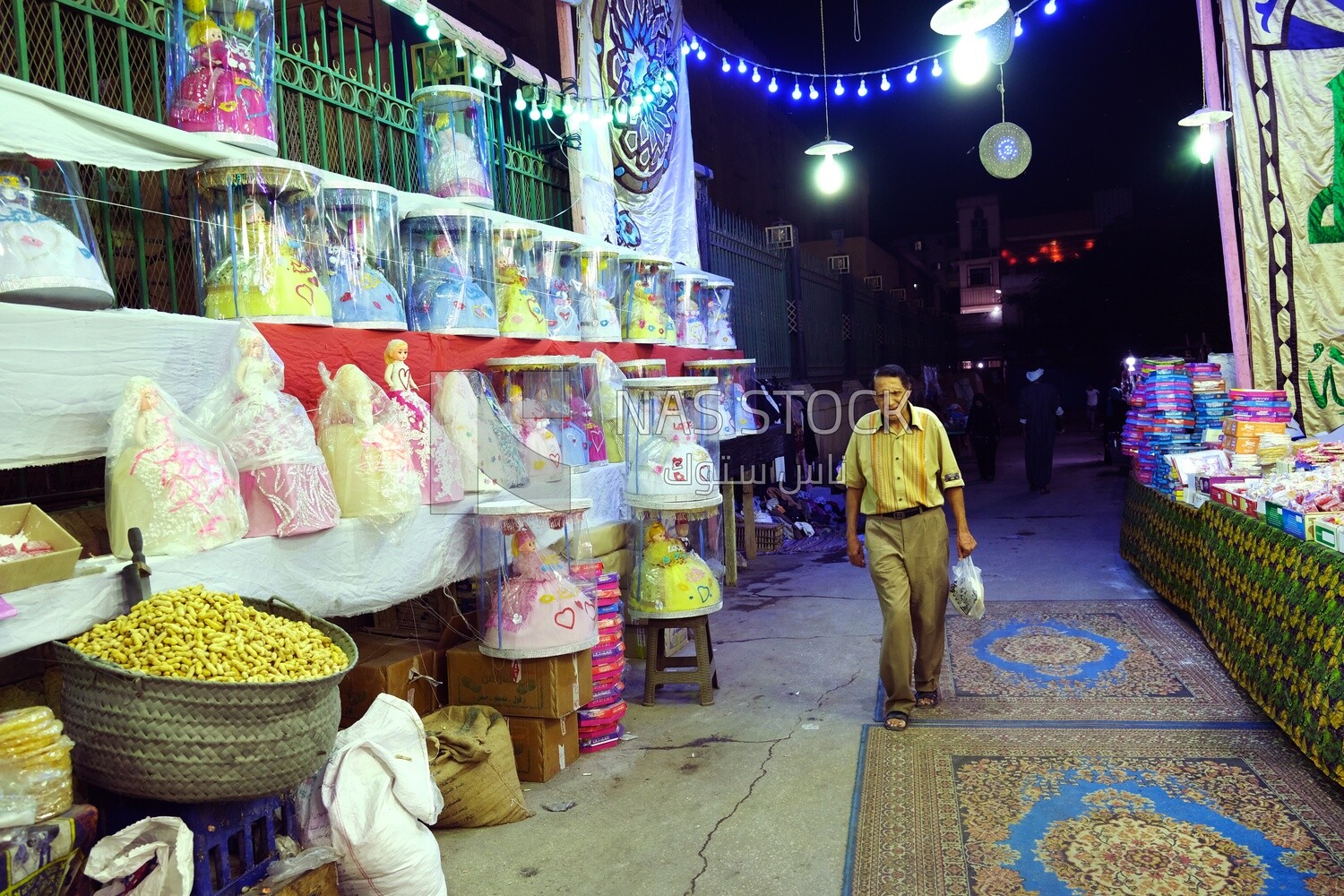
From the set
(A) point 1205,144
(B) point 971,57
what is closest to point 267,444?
(B) point 971,57

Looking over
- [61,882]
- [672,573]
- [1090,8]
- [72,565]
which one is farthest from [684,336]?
[1090,8]

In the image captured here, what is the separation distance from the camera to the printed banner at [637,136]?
7.20 meters

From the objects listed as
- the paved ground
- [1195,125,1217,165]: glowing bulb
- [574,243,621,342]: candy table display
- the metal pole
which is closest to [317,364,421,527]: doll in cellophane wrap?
the paved ground

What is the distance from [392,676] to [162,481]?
4.84 ft

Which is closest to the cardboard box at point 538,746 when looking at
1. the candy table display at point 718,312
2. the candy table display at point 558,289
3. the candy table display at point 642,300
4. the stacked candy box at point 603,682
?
the stacked candy box at point 603,682

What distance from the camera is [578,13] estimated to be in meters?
7.07

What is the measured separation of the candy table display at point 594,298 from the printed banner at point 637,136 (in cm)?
70

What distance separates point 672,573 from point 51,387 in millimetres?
3194

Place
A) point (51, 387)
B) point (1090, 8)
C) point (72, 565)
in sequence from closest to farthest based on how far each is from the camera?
point (72, 565), point (51, 387), point (1090, 8)

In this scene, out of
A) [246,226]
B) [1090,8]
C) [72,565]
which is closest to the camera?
[72,565]

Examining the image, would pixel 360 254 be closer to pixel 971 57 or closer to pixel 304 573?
pixel 304 573

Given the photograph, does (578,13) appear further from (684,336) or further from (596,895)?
(596,895)

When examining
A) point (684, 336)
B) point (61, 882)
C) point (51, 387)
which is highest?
point (684, 336)

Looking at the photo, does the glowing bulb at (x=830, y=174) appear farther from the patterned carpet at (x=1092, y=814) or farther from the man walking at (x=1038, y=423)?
the patterned carpet at (x=1092, y=814)
